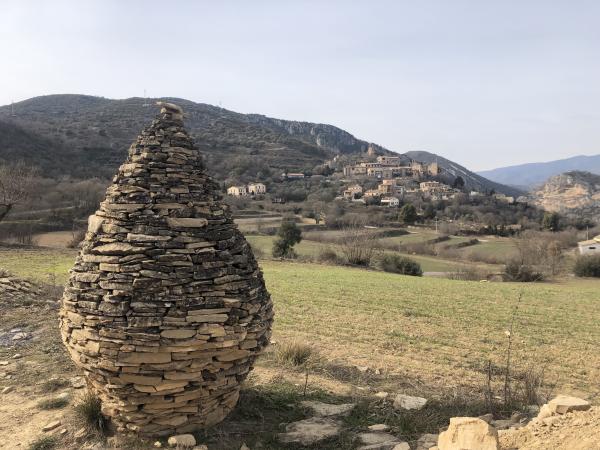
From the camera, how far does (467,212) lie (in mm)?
83438

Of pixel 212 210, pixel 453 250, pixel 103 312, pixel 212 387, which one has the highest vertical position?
pixel 212 210

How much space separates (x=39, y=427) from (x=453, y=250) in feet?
163

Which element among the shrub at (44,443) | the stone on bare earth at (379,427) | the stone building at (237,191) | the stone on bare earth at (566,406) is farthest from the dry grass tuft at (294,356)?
the stone building at (237,191)

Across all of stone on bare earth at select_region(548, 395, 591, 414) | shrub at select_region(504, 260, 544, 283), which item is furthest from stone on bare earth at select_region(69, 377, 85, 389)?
shrub at select_region(504, 260, 544, 283)

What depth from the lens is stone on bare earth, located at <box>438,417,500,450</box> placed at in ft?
12.8

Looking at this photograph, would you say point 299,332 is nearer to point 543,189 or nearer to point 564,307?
point 564,307

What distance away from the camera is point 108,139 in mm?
91312

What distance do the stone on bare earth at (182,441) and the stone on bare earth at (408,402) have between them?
9.45ft

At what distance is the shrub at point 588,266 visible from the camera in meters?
40.8

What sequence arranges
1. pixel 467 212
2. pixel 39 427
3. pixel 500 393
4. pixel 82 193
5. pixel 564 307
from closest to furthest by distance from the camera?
pixel 39 427 < pixel 500 393 < pixel 564 307 < pixel 82 193 < pixel 467 212

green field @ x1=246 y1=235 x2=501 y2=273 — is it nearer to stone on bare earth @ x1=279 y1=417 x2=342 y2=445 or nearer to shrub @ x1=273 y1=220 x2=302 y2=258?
shrub @ x1=273 y1=220 x2=302 y2=258

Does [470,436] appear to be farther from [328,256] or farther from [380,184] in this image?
[380,184]

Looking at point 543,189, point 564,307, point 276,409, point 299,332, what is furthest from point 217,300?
point 543,189

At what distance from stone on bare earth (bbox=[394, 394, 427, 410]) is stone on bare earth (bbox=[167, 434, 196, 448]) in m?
2.88
